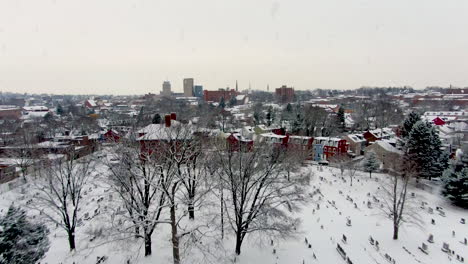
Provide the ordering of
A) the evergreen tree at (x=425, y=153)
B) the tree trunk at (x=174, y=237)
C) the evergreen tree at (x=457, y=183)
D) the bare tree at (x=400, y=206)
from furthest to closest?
the evergreen tree at (x=425, y=153), the evergreen tree at (x=457, y=183), the bare tree at (x=400, y=206), the tree trunk at (x=174, y=237)

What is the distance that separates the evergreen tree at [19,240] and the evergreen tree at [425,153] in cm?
2988

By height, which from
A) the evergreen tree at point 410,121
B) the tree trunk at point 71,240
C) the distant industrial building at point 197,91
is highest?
the distant industrial building at point 197,91

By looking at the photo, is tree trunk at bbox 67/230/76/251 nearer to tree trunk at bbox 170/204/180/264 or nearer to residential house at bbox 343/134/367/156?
tree trunk at bbox 170/204/180/264

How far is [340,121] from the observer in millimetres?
56438

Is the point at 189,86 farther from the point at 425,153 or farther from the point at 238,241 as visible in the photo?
the point at 238,241

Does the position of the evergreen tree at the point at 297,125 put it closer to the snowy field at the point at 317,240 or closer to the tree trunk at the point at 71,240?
the snowy field at the point at 317,240

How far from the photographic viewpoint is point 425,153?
91.6ft

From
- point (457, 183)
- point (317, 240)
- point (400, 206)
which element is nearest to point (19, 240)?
point (317, 240)

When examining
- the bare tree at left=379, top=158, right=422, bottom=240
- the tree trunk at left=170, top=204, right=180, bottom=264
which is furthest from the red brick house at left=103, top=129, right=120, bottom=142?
the bare tree at left=379, top=158, right=422, bottom=240

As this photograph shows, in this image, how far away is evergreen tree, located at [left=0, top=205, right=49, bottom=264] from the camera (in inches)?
375

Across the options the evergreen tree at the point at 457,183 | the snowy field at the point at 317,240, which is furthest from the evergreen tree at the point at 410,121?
the snowy field at the point at 317,240

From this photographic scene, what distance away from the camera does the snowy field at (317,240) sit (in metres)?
13.4

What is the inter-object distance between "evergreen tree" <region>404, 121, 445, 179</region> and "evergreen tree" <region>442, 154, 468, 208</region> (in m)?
4.02

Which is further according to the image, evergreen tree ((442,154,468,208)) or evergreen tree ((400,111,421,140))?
evergreen tree ((400,111,421,140))
